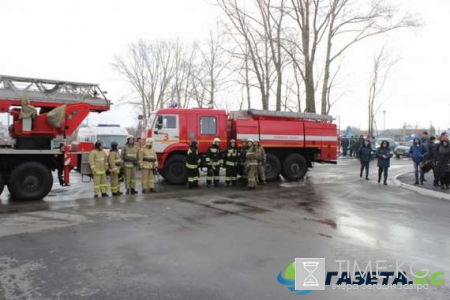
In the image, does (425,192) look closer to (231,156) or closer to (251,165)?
(251,165)

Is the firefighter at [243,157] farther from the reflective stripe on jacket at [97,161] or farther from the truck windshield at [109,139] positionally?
the truck windshield at [109,139]

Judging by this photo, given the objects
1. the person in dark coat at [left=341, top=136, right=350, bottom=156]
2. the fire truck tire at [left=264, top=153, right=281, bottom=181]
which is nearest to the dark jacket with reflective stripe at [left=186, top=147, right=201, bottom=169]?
the fire truck tire at [left=264, top=153, right=281, bottom=181]

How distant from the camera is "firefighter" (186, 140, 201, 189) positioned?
39.8ft

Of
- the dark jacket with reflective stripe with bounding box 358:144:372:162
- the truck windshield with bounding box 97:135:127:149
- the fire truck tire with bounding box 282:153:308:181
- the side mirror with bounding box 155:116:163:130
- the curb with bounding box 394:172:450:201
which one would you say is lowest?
the curb with bounding box 394:172:450:201

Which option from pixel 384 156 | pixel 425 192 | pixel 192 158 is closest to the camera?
pixel 425 192

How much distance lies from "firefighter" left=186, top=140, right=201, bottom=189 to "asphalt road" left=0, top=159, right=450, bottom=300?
191 cm

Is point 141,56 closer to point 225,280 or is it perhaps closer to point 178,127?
point 178,127

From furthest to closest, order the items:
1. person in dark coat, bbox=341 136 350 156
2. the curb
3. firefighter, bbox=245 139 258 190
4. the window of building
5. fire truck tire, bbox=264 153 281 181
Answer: person in dark coat, bbox=341 136 350 156, fire truck tire, bbox=264 153 281 181, the window of building, firefighter, bbox=245 139 258 190, the curb

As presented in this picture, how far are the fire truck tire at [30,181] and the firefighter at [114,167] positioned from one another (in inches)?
62.2

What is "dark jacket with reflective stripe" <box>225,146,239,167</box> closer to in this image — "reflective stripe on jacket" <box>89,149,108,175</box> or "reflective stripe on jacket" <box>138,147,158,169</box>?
"reflective stripe on jacket" <box>138,147,158,169</box>

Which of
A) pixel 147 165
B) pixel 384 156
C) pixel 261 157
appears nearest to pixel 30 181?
pixel 147 165

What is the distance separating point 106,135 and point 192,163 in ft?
37.8

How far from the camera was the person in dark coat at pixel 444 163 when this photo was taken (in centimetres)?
1186

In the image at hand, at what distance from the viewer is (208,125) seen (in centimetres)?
1375
